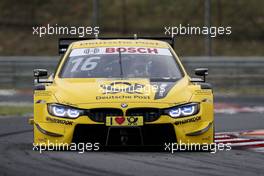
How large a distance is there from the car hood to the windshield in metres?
0.49

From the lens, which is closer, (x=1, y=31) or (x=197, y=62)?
(x=197, y=62)

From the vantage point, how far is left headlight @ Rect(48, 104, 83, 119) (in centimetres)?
970

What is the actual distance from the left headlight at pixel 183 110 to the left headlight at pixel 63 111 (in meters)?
0.97

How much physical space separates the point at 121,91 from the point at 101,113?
16.8 inches

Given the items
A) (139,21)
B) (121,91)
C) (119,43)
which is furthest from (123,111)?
(139,21)

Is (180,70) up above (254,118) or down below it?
above

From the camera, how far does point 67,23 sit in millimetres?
41844

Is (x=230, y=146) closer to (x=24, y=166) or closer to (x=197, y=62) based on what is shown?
(x=24, y=166)

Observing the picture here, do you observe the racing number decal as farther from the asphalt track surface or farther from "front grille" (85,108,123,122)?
"front grille" (85,108,123,122)

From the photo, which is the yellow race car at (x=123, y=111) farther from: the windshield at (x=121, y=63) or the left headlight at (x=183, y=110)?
the windshield at (x=121, y=63)

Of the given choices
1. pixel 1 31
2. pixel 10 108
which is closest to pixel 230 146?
pixel 10 108

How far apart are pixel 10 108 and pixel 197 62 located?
29.2 feet

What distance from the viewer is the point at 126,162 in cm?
904

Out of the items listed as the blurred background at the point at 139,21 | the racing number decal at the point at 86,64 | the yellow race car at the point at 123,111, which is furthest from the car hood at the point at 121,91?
the blurred background at the point at 139,21
